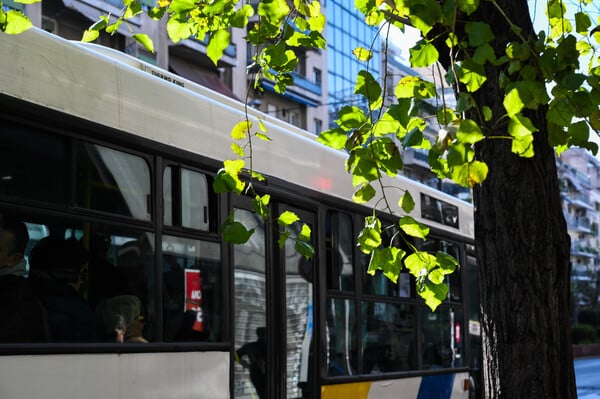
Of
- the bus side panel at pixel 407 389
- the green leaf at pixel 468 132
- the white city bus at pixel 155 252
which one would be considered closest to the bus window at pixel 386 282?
the white city bus at pixel 155 252

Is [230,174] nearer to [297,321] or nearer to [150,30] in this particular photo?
[297,321]

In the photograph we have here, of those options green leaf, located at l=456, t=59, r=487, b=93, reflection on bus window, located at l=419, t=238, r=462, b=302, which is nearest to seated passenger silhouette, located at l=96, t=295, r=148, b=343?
green leaf, located at l=456, t=59, r=487, b=93

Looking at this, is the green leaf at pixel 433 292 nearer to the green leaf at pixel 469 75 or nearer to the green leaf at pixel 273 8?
the green leaf at pixel 469 75

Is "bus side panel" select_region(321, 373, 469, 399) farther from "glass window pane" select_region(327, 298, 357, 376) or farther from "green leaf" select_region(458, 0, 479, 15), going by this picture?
"green leaf" select_region(458, 0, 479, 15)

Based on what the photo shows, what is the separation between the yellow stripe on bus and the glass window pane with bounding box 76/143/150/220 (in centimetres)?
272

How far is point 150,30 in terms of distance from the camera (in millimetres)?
37906

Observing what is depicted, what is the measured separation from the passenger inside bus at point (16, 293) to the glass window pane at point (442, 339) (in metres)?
5.76

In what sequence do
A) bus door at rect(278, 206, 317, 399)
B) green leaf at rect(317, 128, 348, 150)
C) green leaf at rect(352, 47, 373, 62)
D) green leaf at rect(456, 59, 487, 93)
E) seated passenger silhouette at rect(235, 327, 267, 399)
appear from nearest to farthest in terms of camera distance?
1. green leaf at rect(456, 59, 487, 93)
2. green leaf at rect(317, 128, 348, 150)
3. green leaf at rect(352, 47, 373, 62)
4. seated passenger silhouette at rect(235, 327, 267, 399)
5. bus door at rect(278, 206, 317, 399)

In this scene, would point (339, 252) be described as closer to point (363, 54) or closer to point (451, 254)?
point (451, 254)

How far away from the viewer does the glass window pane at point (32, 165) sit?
15.3 feet

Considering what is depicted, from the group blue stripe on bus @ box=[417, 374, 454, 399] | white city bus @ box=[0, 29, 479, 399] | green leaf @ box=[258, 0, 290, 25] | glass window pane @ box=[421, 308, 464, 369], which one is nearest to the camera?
green leaf @ box=[258, 0, 290, 25]

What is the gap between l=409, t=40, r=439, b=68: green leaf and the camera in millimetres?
4051

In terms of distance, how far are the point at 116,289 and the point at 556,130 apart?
7.83 feet

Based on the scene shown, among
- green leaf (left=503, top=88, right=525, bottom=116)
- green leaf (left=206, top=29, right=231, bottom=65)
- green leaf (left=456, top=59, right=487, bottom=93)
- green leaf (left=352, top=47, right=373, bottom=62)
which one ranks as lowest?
green leaf (left=503, top=88, right=525, bottom=116)
